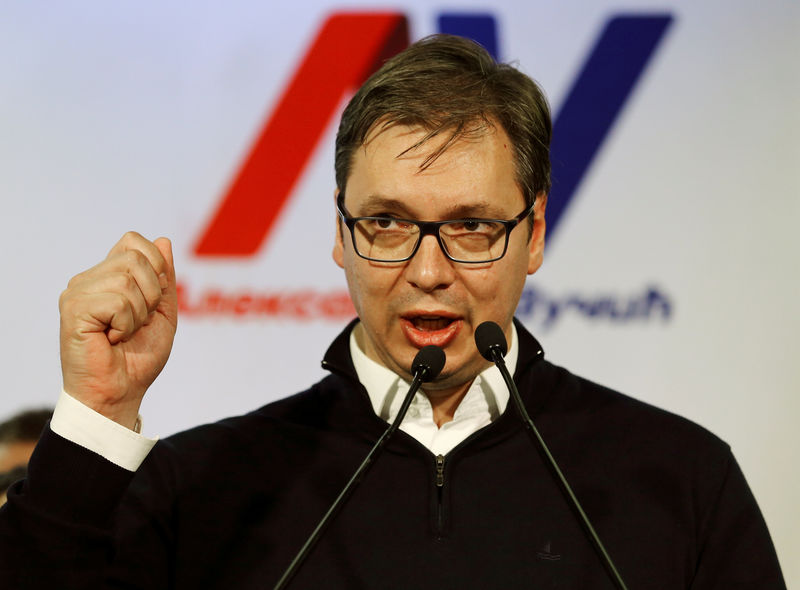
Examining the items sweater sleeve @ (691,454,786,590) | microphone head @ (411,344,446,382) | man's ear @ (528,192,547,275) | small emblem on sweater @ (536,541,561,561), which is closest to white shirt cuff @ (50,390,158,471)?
microphone head @ (411,344,446,382)

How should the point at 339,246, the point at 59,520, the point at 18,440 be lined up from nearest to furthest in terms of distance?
1. the point at 59,520
2. the point at 339,246
3. the point at 18,440

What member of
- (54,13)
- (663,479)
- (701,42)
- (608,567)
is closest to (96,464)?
(608,567)

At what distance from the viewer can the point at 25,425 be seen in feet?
8.23

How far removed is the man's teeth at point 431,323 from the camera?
1.48 metres

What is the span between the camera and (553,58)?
8.67ft

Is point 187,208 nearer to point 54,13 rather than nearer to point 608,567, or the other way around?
point 54,13

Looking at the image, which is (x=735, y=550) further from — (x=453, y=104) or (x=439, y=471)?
(x=453, y=104)

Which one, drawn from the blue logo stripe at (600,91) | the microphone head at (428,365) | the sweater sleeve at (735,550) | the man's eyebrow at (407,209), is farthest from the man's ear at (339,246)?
the blue logo stripe at (600,91)

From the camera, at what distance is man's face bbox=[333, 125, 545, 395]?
1436mm

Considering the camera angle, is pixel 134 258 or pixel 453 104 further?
pixel 453 104

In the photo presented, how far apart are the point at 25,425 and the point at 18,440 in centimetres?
5

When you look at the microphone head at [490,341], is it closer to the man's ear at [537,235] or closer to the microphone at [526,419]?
the microphone at [526,419]

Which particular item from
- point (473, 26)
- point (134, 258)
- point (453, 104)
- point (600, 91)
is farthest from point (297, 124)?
point (134, 258)

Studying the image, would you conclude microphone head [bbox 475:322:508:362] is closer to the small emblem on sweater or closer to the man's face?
the man's face
